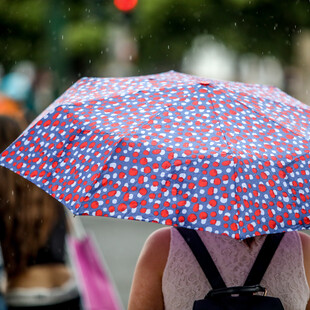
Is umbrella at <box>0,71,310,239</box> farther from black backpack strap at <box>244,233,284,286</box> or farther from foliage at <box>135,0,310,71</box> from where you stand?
foliage at <box>135,0,310,71</box>

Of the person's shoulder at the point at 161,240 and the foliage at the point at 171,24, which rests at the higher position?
the person's shoulder at the point at 161,240

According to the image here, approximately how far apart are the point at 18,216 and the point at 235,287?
6.23ft

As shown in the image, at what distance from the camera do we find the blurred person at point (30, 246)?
412 cm

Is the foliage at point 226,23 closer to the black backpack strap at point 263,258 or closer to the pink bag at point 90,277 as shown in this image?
the pink bag at point 90,277

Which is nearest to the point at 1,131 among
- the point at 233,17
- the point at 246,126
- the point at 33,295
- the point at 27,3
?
the point at 33,295

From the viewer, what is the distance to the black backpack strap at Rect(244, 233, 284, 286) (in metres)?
2.63

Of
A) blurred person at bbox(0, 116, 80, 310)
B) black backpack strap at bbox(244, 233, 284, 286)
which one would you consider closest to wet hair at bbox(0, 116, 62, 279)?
blurred person at bbox(0, 116, 80, 310)

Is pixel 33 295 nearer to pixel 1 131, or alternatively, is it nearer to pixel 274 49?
pixel 1 131

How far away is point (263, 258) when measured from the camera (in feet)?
8.71

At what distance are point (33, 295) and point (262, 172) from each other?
6.63 feet

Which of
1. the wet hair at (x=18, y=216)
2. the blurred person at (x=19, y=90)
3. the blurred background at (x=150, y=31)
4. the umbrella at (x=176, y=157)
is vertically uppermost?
the umbrella at (x=176, y=157)

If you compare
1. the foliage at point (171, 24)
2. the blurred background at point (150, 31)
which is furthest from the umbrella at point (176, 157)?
the foliage at point (171, 24)

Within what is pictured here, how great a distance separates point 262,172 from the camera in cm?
259

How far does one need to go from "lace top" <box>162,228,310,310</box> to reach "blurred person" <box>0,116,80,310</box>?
5.40 feet
